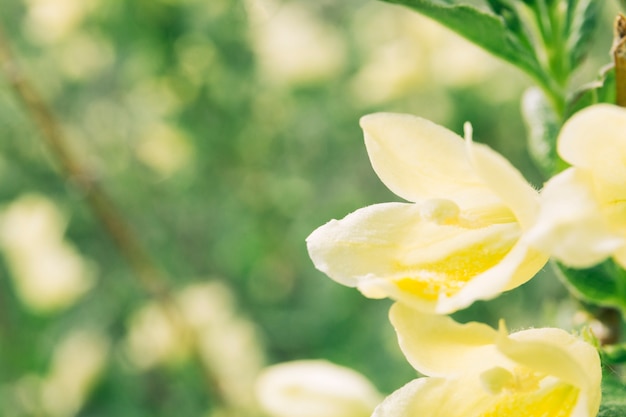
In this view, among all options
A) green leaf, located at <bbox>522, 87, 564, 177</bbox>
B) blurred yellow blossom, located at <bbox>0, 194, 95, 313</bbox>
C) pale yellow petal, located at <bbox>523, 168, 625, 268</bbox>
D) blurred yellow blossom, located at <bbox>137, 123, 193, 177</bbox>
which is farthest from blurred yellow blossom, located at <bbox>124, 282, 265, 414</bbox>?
pale yellow petal, located at <bbox>523, 168, 625, 268</bbox>

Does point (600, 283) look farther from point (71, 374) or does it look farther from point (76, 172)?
point (71, 374)

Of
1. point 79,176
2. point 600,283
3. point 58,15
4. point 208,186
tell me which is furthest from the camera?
point 208,186

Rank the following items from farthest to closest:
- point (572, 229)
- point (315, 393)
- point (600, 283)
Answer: point (315, 393)
point (600, 283)
point (572, 229)

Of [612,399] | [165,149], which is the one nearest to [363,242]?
[612,399]

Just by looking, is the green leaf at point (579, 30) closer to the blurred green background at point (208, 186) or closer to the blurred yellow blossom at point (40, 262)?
the blurred green background at point (208, 186)

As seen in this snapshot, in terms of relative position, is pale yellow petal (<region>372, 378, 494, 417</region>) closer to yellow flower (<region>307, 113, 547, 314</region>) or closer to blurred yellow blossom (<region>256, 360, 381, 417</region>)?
yellow flower (<region>307, 113, 547, 314</region>)

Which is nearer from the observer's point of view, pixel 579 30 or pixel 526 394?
pixel 526 394
